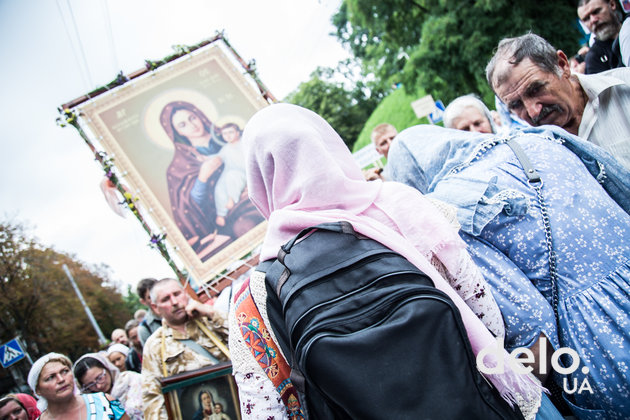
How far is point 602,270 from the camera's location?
4.10 feet

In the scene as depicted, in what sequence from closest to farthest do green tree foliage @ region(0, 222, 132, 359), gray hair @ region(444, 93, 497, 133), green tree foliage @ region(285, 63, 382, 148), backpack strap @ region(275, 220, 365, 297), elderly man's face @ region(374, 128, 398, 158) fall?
backpack strap @ region(275, 220, 365, 297) < gray hair @ region(444, 93, 497, 133) < elderly man's face @ region(374, 128, 398, 158) < green tree foliage @ region(0, 222, 132, 359) < green tree foliage @ region(285, 63, 382, 148)

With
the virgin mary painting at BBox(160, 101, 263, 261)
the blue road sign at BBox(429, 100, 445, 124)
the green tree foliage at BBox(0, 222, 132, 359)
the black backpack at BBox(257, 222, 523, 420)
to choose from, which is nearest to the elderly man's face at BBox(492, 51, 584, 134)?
the black backpack at BBox(257, 222, 523, 420)

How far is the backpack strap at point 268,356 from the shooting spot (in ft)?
3.74

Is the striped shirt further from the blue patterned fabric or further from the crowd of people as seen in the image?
the blue patterned fabric

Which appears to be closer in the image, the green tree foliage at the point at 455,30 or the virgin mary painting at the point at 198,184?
the virgin mary painting at the point at 198,184

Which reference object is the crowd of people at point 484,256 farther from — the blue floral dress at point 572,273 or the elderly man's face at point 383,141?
the elderly man's face at point 383,141

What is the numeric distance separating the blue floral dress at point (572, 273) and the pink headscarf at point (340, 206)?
0.68 feet

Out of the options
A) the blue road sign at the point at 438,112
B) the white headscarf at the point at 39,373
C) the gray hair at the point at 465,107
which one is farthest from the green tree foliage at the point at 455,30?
the white headscarf at the point at 39,373

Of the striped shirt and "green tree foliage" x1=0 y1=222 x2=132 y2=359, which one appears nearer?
the striped shirt

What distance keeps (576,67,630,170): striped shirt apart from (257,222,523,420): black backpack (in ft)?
5.29

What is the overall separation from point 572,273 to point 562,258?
58 mm

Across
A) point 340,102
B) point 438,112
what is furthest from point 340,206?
point 340,102

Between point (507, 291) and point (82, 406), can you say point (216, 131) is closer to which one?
point (82, 406)

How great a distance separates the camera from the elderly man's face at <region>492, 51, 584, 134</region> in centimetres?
187
